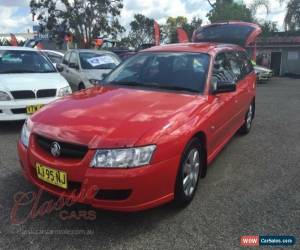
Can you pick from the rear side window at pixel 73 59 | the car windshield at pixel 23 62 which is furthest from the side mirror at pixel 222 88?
the rear side window at pixel 73 59

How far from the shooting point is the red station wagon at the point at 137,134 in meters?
2.88

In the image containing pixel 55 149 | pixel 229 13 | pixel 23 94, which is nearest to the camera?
pixel 55 149

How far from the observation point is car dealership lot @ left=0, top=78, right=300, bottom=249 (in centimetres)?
298

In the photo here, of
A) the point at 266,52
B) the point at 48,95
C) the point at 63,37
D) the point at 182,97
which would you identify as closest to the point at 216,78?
the point at 182,97

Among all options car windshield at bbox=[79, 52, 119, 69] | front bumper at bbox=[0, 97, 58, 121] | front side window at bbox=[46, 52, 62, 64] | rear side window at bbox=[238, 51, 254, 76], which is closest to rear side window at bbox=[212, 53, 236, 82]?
rear side window at bbox=[238, 51, 254, 76]

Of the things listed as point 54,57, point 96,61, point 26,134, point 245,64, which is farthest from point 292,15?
point 26,134

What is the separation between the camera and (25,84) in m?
6.34

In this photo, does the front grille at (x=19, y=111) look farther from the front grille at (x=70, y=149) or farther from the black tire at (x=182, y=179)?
the black tire at (x=182, y=179)

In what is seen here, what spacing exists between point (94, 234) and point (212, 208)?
4.07ft

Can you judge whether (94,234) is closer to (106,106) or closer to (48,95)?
(106,106)

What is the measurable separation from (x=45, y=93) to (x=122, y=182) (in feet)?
13.6

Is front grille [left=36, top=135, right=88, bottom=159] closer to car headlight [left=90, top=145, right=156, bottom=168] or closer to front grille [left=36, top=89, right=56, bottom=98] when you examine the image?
car headlight [left=90, top=145, right=156, bottom=168]

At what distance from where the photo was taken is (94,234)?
306 centimetres

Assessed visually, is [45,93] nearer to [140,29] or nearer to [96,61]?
[96,61]
